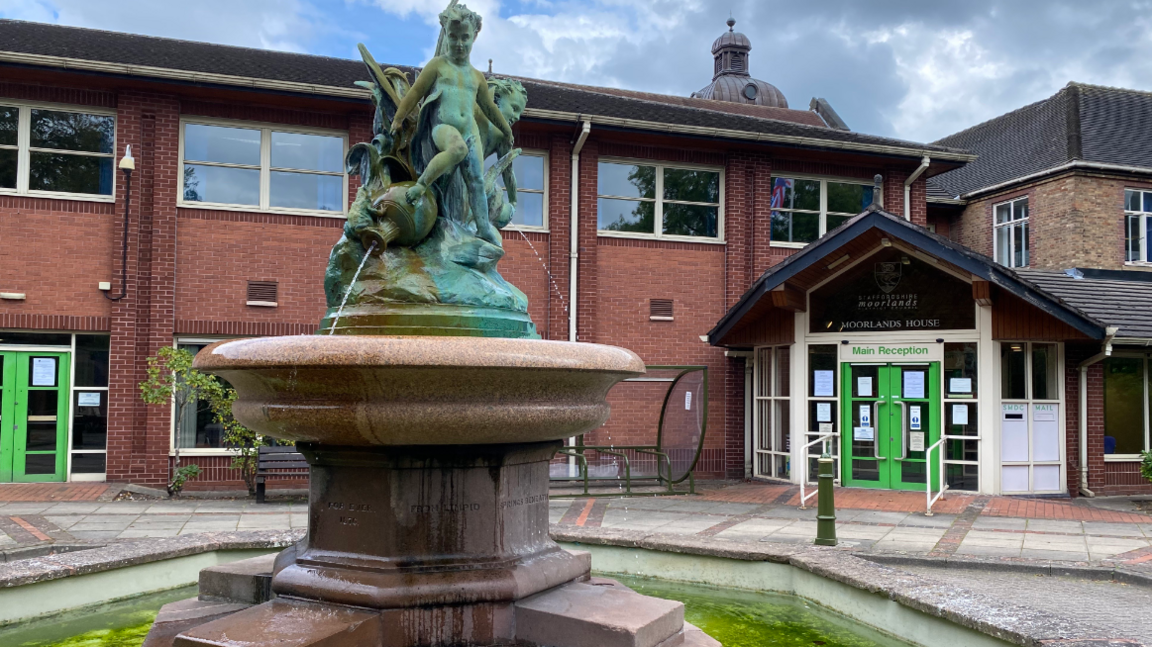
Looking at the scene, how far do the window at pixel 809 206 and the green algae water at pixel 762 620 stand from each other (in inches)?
519

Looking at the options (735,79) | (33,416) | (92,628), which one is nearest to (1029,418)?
(92,628)

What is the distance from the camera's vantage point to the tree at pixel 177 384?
14188 millimetres

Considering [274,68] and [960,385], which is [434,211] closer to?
[960,385]

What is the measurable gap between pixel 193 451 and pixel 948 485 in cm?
1234

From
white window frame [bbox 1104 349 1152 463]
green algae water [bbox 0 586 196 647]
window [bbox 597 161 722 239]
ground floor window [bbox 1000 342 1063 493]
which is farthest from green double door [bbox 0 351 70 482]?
white window frame [bbox 1104 349 1152 463]

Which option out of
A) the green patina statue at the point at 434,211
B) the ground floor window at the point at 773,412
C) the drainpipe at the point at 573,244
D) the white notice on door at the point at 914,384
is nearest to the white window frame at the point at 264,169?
the drainpipe at the point at 573,244

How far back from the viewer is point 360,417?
412 centimetres

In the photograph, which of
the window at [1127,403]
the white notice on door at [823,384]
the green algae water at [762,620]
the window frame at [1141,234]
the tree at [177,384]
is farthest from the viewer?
the window frame at [1141,234]

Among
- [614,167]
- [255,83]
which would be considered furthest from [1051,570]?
[255,83]

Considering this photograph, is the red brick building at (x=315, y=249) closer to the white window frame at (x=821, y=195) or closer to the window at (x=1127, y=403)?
the white window frame at (x=821, y=195)

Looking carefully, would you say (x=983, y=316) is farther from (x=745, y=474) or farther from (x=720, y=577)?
(x=720, y=577)

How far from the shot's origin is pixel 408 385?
4.04 m

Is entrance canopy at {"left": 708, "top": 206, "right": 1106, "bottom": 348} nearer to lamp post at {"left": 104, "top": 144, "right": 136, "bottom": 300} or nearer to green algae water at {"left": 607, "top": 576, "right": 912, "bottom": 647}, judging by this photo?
green algae water at {"left": 607, "top": 576, "right": 912, "bottom": 647}

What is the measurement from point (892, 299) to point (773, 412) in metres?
3.03
